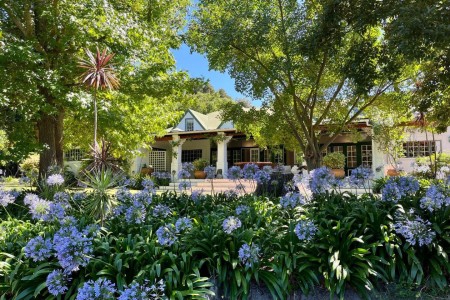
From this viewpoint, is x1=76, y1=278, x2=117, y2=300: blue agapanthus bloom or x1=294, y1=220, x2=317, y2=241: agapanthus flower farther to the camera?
x1=294, y1=220, x2=317, y2=241: agapanthus flower

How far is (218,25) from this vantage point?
7.98m

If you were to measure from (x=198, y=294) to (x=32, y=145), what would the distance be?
7.46 metres

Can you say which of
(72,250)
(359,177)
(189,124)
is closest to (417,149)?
(189,124)

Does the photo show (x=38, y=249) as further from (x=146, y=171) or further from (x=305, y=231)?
(x=146, y=171)

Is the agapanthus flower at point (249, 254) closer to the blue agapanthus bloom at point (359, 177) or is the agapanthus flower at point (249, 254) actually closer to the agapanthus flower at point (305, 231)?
the agapanthus flower at point (305, 231)

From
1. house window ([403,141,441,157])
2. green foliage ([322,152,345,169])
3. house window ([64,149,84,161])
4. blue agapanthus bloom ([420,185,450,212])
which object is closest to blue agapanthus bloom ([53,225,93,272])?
blue agapanthus bloom ([420,185,450,212])

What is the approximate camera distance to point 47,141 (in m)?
9.96

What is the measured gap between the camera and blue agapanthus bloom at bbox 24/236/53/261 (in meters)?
3.20

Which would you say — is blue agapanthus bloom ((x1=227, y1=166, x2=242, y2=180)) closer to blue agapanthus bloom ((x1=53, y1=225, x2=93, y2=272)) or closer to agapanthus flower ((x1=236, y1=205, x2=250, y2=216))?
agapanthus flower ((x1=236, y1=205, x2=250, y2=216))

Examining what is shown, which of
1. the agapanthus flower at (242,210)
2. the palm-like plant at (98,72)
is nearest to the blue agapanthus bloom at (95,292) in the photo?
the agapanthus flower at (242,210)

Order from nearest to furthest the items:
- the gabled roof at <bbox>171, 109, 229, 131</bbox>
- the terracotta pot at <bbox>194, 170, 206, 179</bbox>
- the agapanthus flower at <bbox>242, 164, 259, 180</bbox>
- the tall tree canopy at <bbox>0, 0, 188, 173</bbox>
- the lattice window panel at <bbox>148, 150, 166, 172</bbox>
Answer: the agapanthus flower at <bbox>242, 164, 259, 180</bbox> < the tall tree canopy at <bbox>0, 0, 188, 173</bbox> < the terracotta pot at <bbox>194, 170, 206, 179</bbox> < the gabled roof at <bbox>171, 109, 229, 131</bbox> < the lattice window panel at <bbox>148, 150, 166, 172</bbox>

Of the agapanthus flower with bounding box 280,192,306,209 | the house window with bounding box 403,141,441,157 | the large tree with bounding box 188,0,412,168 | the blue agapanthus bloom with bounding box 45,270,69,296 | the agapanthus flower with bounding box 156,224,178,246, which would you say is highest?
the large tree with bounding box 188,0,412,168

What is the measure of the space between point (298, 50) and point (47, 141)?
7.80 meters

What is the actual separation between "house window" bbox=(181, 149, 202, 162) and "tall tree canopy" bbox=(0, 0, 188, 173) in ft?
46.8
